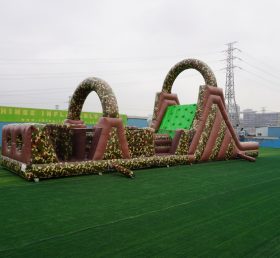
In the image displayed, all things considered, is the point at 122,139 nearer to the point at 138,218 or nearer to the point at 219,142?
the point at 138,218

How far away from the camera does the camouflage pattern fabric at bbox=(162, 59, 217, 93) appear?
31.8 feet

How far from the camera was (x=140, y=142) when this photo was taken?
7672 millimetres

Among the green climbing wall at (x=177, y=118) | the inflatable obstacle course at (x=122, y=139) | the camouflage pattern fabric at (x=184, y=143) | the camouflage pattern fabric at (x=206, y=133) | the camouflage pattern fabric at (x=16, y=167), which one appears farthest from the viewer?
the green climbing wall at (x=177, y=118)

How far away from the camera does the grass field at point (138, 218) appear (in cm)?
271

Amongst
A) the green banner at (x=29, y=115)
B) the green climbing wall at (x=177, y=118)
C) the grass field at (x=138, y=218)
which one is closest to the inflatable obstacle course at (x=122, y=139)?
the green climbing wall at (x=177, y=118)

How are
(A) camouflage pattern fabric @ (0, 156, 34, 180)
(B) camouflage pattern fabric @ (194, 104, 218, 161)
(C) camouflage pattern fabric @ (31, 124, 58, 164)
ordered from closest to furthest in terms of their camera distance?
(A) camouflage pattern fabric @ (0, 156, 34, 180)
(C) camouflage pattern fabric @ (31, 124, 58, 164)
(B) camouflage pattern fabric @ (194, 104, 218, 161)

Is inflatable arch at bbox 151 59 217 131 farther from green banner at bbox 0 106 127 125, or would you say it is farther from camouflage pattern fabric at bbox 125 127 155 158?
green banner at bbox 0 106 127 125

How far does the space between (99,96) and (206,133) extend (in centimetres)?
360

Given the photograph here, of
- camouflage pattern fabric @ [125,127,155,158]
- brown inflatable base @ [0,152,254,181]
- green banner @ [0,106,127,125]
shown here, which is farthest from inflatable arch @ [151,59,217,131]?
green banner @ [0,106,127,125]

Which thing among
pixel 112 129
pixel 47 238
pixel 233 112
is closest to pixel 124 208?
pixel 47 238

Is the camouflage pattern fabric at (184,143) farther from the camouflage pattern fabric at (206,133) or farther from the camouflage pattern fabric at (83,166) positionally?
the camouflage pattern fabric at (206,133)

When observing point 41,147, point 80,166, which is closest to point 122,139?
point 80,166

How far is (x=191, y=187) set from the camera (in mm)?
5430

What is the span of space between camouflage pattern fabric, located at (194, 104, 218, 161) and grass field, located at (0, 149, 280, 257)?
3.02 m
